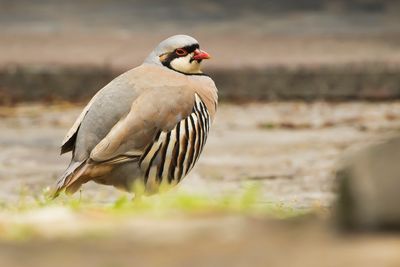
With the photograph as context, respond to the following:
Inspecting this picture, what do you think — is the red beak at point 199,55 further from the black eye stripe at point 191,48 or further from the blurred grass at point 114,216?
the blurred grass at point 114,216

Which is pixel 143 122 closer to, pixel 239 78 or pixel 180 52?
pixel 180 52

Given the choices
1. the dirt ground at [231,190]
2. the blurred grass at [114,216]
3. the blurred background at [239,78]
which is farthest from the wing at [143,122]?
the blurred grass at [114,216]

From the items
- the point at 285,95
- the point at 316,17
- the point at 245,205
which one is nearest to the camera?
the point at 245,205

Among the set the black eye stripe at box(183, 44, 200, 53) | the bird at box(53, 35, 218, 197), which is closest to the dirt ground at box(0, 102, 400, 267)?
the bird at box(53, 35, 218, 197)

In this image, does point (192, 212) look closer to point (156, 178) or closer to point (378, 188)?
point (378, 188)

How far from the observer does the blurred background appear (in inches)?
457

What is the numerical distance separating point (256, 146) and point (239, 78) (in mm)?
2602

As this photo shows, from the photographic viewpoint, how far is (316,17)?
17594 millimetres

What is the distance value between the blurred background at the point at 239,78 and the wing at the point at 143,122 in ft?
2.89

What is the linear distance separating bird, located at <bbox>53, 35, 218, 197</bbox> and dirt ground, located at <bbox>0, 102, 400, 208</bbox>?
0.84 m

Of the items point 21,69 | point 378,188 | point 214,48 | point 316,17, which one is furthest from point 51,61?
point 378,188

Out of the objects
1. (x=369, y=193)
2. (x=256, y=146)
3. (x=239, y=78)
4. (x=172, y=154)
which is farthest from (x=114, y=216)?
(x=239, y=78)

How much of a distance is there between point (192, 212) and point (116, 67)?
33.2 ft

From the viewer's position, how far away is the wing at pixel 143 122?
28.3 ft
